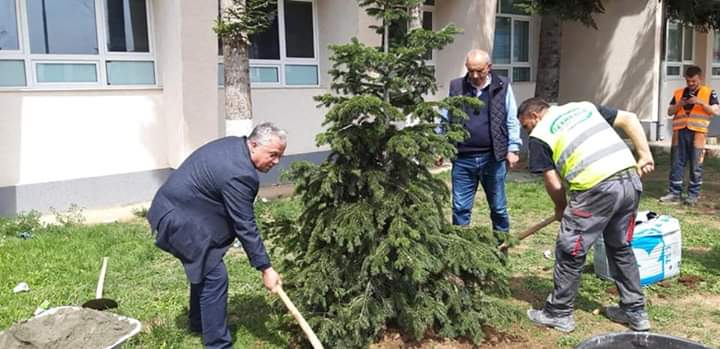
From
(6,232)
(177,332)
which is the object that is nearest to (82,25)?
(6,232)

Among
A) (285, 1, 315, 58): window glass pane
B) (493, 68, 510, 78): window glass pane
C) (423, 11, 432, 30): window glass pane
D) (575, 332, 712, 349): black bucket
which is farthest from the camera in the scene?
(493, 68, 510, 78): window glass pane

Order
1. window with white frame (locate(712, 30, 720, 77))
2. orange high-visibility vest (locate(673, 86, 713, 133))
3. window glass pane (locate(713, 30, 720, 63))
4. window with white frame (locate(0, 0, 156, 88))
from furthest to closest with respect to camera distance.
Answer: window with white frame (locate(712, 30, 720, 77)) < window glass pane (locate(713, 30, 720, 63)) < orange high-visibility vest (locate(673, 86, 713, 133)) < window with white frame (locate(0, 0, 156, 88))

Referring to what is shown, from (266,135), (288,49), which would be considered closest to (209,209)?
(266,135)

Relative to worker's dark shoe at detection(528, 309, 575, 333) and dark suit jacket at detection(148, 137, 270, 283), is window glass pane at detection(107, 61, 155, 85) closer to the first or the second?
dark suit jacket at detection(148, 137, 270, 283)

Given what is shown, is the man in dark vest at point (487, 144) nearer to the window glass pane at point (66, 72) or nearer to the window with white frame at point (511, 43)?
the window glass pane at point (66, 72)

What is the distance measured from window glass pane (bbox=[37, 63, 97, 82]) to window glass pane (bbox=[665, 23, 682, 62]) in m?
15.0

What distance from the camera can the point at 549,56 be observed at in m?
12.6

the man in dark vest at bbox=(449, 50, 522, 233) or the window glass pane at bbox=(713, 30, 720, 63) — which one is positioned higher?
the window glass pane at bbox=(713, 30, 720, 63)

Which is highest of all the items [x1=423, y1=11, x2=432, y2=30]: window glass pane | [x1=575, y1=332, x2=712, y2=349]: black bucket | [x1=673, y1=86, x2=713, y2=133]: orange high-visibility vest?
[x1=423, y1=11, x2=432, y2=30]: window glass pane

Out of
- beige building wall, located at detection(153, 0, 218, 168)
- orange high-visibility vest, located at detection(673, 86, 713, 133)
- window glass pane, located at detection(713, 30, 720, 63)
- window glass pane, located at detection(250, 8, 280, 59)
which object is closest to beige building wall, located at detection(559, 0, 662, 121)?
window glass pane, located at detection(713, 30, 720, 63)

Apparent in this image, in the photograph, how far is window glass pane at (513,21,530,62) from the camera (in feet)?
50.0

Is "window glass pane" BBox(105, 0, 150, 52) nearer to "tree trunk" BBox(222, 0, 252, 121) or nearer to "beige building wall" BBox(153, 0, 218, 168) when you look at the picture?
"beige building wall" BBox(153, 0, 218, 168)

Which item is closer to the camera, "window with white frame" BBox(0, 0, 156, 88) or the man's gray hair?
the man's gray hair

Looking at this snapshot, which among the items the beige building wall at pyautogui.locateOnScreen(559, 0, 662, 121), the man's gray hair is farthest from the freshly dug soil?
the beige building wall at pyautogui.locateOnScreen(559, 0, 662, 121)
